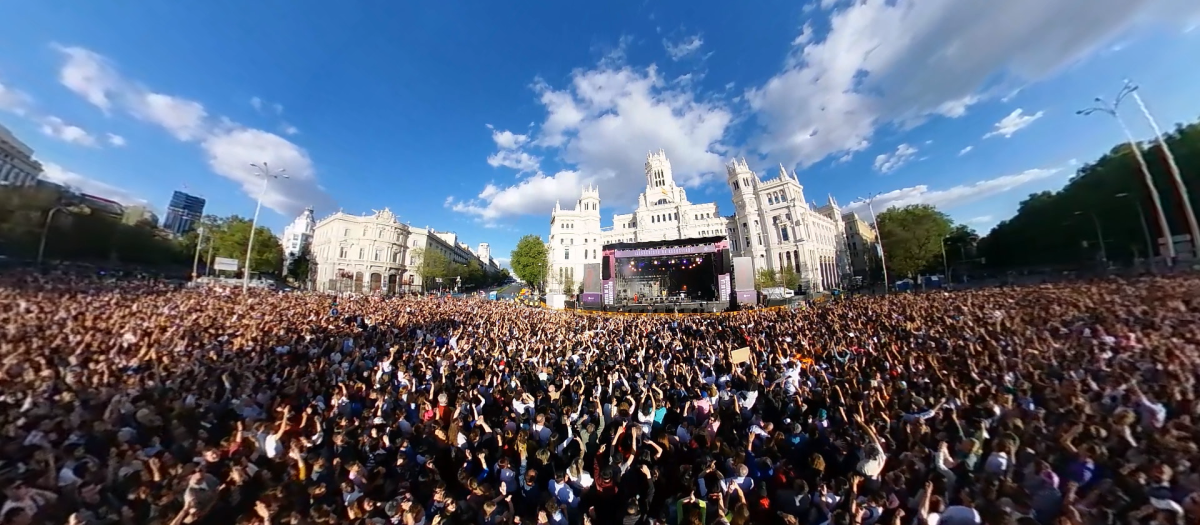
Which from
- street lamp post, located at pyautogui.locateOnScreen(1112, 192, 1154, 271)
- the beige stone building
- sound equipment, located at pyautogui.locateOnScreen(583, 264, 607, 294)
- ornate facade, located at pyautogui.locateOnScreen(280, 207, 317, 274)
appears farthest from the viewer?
ornate facade, located at pyautogui.locateOnScreen(280, 207, 317, 274)

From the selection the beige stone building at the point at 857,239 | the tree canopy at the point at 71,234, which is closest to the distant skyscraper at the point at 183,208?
the tree canopy at the point at 71,234

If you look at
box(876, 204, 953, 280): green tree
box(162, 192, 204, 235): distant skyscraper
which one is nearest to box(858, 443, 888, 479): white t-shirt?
box(876, 204, 953, 280): green tree

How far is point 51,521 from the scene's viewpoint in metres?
3.29

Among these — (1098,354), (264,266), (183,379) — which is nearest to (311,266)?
(264,266)

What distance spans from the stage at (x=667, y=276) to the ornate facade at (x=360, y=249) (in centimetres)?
4081

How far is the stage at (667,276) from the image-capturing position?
23703 millimetres

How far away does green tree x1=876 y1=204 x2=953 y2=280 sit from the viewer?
161 feet

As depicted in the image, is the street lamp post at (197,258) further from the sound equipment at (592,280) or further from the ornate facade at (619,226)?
the ornate facade at (619,226)

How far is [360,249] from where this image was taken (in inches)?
2172

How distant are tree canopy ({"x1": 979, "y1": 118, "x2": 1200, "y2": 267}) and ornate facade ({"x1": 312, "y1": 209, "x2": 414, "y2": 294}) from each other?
72630 millimetres

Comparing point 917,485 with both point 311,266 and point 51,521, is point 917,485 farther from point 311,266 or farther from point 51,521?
point 311,266

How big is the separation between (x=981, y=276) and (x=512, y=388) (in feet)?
182

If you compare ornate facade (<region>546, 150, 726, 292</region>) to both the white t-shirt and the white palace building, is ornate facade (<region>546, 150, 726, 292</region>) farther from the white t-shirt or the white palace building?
the white t-shirt

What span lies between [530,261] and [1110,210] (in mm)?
57048
